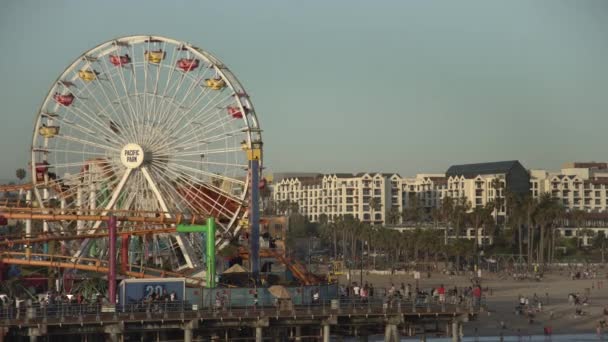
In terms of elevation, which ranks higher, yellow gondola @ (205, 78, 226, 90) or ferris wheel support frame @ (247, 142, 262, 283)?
yellow gondola @ (205, 78, 226, 90)

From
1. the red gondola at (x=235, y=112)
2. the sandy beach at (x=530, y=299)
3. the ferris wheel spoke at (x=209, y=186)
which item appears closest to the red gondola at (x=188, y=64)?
the red gondola at (x=235, y=112)

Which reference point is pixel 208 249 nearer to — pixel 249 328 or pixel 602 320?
pixel 249 328

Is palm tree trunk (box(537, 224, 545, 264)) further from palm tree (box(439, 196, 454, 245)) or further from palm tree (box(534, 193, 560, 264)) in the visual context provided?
palm tree (box(439, 196, 454, 245))

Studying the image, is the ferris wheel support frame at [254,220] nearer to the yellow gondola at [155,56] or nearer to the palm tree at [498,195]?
the yellow gondola at [155,56]

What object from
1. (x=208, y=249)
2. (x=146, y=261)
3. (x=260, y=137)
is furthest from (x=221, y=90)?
(x=208, y=249)

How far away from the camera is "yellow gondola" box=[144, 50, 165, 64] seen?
2996 inches

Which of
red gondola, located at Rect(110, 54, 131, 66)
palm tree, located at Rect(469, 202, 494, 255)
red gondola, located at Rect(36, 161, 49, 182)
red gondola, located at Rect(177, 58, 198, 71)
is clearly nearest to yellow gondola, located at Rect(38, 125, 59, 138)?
red gondola, located at Rect(36, 161, 49, 182)

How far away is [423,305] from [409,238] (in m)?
109

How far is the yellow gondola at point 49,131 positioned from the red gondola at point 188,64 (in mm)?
8311

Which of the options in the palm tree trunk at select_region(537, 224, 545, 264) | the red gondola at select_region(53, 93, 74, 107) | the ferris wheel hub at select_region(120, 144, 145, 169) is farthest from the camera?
the palm tree trunk at select_region(537, 224, 545, 264)

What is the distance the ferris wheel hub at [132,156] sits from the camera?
74.8 meters

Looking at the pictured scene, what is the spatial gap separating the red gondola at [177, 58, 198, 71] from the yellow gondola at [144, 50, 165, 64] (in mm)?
1173

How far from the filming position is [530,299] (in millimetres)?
105250

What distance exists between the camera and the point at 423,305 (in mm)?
57031
